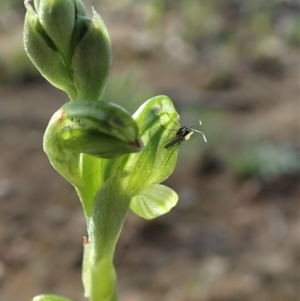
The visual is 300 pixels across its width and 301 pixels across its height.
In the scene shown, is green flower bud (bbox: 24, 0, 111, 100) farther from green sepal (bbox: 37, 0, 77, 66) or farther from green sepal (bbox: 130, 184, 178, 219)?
green sepal (bbox: 130, 184, 178, 219)

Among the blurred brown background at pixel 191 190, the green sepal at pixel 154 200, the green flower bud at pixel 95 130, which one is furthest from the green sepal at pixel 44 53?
the blurred brown background at pixel 191 190

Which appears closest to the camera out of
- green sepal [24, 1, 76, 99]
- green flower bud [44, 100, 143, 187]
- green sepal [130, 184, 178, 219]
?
green flower bud [44, 100, 143, 187]

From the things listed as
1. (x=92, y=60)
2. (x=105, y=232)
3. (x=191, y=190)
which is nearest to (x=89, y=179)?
(x=105, y=232)

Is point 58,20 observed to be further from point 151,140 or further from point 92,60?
point 151,140

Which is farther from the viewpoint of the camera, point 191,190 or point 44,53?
point 191,190

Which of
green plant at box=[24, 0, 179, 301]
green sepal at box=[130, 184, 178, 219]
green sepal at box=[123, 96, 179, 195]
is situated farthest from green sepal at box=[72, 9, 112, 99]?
green sepal at box=[130, 184, 178, 219]

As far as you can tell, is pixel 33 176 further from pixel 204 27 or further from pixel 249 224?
pixel 204 27

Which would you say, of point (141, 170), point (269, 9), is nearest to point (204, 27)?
point (269, 9)

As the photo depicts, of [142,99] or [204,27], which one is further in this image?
[204,27]
